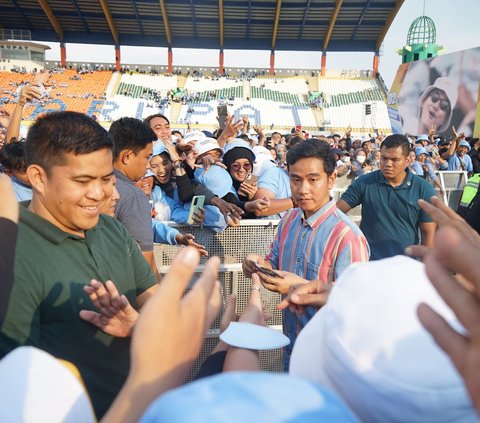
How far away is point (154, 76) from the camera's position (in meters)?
37.9

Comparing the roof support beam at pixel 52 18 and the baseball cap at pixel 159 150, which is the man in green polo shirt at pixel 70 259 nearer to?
the baseball cap at pixel 159 150

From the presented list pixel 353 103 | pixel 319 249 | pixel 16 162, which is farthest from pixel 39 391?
pixel 353 103

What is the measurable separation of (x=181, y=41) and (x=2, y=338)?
40256mm

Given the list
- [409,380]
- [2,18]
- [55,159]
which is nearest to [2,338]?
[55,159]

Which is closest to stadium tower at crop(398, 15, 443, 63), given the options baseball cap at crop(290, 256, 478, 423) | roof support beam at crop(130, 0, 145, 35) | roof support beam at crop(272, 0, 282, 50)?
roof support beam at crop(272, 0, 282, 50)

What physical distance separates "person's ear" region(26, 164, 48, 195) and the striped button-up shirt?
4.51 feet

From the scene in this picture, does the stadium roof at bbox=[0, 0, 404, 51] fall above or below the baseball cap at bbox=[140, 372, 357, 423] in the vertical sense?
above

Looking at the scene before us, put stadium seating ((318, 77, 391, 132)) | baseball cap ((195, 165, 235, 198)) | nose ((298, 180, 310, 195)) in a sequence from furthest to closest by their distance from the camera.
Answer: stadium seating ((318, 77, 391, 132)) → baseball cap ((195, 165, 235, 198)) → nose ((298, 180, 310, 195))

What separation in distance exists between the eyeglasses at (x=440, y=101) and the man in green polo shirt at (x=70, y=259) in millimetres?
25134

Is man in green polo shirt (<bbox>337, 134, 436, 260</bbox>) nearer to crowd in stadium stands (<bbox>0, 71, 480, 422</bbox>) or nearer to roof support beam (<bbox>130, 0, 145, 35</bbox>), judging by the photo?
crowd in stadium stands (<bbox>0, 71, 480, 422</bbox>)

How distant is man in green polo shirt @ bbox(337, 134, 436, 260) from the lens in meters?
3.68

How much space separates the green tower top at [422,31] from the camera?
3544cm

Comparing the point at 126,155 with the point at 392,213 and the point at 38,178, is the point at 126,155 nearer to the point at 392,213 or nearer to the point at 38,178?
the point at 38,178

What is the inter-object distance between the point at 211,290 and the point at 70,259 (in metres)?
0.94
